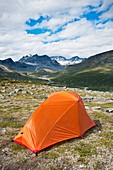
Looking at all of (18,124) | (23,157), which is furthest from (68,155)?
(18,124)

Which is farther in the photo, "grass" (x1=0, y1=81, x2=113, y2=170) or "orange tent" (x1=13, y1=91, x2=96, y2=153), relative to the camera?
"orange tent" (x1=13, y1=91, x2=96, y2=153)

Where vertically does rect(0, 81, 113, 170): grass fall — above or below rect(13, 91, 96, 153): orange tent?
below

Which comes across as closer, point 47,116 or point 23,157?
point 23,157

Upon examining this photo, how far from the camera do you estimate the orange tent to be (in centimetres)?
1558

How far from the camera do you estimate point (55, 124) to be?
53.9 ft

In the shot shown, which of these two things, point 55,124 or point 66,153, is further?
point 55,124

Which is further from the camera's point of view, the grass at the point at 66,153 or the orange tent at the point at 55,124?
the orange tent at the point at 55,124

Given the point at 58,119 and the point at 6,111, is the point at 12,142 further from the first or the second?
the point at 6,111

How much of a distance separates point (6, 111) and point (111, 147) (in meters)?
15.6

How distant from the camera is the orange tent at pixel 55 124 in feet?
51.1

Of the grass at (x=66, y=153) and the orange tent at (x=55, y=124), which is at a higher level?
the orange tent at (x=55, y=124)

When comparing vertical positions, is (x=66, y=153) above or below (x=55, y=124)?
below

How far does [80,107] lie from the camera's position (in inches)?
732

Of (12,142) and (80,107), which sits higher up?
(80,107)
